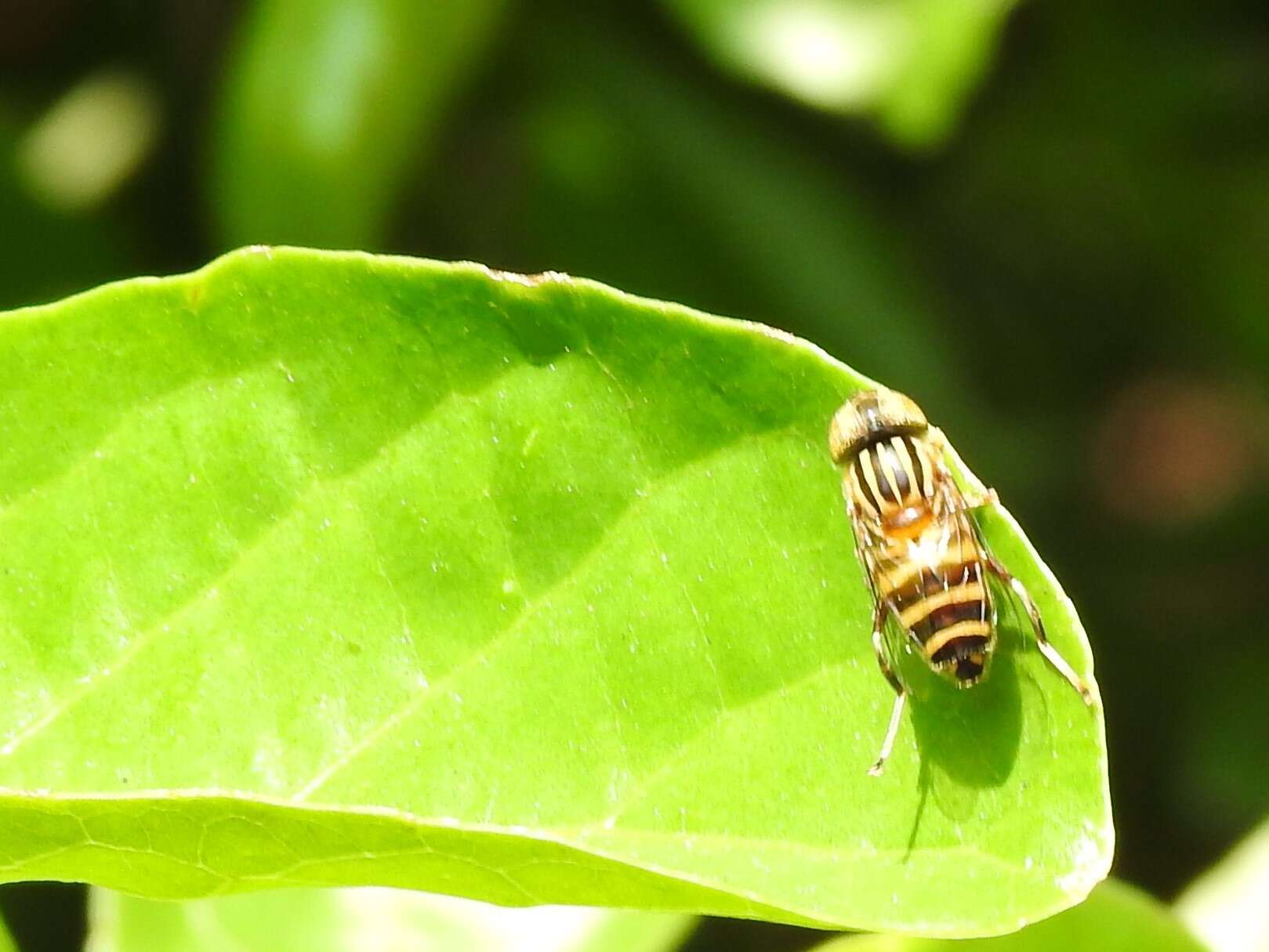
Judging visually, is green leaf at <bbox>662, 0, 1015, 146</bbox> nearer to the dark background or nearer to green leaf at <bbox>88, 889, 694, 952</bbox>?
the dark background

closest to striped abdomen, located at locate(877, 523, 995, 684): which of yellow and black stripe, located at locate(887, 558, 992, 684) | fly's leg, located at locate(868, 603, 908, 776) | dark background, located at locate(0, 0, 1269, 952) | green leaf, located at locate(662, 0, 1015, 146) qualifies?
yellow and black stripe, located at locate(887, 558, 992, 684)

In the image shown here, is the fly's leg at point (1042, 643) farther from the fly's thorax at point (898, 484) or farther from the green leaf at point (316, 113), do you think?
the green leaf at point (316, 113)

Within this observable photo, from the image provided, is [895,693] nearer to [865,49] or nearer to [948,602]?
[948,602]

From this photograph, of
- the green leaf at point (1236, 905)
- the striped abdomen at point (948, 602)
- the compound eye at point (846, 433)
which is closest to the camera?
the compound eye at point (846, 433)

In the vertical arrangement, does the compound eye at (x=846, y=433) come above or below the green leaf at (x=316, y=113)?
above

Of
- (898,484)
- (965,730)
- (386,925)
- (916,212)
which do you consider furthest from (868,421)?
(916,212)

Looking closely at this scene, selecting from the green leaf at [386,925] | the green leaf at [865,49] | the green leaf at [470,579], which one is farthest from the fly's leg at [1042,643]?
the green leaf at [865,49]
